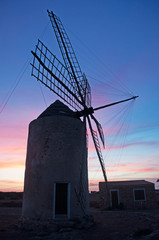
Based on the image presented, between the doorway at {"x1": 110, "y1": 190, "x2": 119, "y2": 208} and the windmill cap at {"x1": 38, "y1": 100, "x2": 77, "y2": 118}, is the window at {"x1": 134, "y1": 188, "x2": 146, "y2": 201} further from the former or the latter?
the windmill cap at {"x1": 38, "y1": 100, "x2": 77, "y2": 118}

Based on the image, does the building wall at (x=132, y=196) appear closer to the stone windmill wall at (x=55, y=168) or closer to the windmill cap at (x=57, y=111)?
the stone windmill wall at (x=55, y=168)

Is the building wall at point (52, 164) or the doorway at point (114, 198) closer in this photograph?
the building wall at point (52, 164)

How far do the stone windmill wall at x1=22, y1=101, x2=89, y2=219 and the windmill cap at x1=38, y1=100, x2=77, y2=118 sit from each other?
2.4 inches

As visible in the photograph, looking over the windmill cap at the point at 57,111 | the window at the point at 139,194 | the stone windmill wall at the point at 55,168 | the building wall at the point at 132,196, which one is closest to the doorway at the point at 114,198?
the building wall at the point at 132,196

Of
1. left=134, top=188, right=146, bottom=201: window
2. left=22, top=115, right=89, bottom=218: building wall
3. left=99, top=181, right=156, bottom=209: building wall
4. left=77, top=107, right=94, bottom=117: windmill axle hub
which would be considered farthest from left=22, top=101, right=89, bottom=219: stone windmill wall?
left=134, top=188, right=146, bottom=201: window

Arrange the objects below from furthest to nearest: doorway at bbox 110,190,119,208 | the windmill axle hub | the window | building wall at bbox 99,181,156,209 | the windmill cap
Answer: doorway at bbox 110,190,119,208, the window, building wall at bbox 99,181,156,209, the windmill axle hub, the windmill cap

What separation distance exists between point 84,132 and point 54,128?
6.16 feet

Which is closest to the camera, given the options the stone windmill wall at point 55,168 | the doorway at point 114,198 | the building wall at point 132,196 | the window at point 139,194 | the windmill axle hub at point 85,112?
the stone windmill wall at point 55,168

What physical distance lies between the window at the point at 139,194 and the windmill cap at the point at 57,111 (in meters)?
14.9

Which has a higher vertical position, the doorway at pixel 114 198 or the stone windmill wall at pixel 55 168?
the stone windmill wall at pixel 55 168

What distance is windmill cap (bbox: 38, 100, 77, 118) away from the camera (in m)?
12.9

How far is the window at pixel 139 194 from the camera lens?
23594 mm

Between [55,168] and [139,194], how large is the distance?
16.2 meters

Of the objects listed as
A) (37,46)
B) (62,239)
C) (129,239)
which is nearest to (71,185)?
(62,239)
